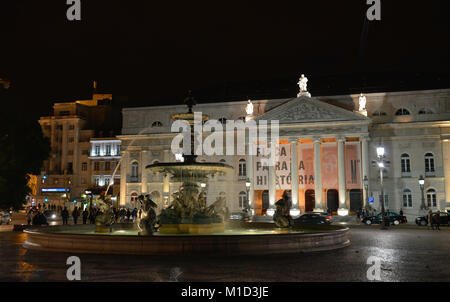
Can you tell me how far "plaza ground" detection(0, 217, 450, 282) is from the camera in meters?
9.33

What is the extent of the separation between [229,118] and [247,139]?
4.84 meters

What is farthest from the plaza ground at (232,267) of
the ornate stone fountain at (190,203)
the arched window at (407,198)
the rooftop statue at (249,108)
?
the rooftop statue at (249,108)

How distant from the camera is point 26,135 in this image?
99.9 ft

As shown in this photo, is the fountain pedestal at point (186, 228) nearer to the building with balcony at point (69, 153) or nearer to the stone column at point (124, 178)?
the stone column at point (124, 178)

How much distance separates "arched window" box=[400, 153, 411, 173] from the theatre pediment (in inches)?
259

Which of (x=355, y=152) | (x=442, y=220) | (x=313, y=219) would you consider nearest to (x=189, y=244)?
(x=313, y=219)

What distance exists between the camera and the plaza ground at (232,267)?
9328mm

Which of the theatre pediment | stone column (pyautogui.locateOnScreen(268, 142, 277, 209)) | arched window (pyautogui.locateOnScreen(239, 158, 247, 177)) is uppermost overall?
the theatre pediment

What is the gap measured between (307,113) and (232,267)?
38.7 m

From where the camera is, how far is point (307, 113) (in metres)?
47.8

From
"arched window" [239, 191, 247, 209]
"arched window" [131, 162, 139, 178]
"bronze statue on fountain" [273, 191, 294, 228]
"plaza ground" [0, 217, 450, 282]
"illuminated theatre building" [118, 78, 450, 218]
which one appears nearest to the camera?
"plaza ground" [0, 217, 450, 282]

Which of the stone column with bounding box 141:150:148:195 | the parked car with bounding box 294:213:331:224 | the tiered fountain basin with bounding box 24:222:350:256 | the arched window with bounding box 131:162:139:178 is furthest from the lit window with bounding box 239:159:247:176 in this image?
the tiered fountain basin with bounding box 24:222:350:256

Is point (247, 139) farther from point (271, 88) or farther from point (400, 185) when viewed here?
point (400, 185)

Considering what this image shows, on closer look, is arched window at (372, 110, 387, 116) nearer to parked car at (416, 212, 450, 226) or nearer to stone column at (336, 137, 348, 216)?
stone column at (336, 137, 348, 216)
